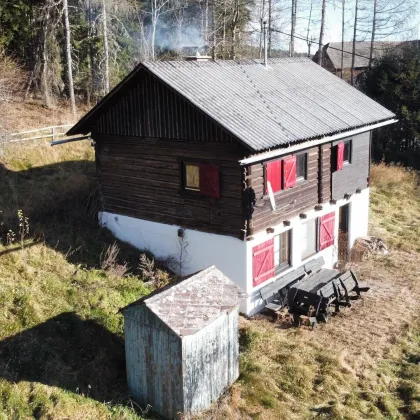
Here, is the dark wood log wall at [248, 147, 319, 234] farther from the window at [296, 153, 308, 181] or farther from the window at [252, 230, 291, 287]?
the window at [252, 230, 291, 287]

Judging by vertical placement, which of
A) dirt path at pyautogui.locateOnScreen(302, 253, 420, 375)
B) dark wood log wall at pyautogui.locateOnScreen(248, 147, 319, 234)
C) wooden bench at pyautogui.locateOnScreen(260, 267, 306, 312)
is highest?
dark wood log wall at pyautogui.locateOnScreen(248, 147, 319, 234)

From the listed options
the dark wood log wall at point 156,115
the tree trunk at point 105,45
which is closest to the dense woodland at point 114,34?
the tree trunk at point 105,45

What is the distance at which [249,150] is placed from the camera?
43.7 ft

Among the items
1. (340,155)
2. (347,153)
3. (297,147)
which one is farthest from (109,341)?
(347,153)

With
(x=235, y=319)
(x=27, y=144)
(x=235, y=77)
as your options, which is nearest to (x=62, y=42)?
(x=27, y=144)

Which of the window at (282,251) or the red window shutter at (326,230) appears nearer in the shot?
the window at (282,251)

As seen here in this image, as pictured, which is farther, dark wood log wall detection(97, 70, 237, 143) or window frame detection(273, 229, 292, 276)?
window frame detection(273, 229, 292, 276)

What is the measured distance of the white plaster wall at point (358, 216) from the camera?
64.5 ft

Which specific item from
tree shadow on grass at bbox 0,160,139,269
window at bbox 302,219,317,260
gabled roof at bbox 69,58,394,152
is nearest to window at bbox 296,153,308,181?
gabled roof at bbox 69,58,394,152

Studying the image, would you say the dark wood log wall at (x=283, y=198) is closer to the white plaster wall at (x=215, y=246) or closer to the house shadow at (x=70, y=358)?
the white plaster wall at (x=215, y=246)

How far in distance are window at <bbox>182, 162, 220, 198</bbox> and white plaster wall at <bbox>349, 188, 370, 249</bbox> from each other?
6.94 meters

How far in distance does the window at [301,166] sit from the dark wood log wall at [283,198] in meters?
0.13

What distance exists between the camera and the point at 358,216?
20.2 m

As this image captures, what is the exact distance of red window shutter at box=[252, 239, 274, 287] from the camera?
581 inches
